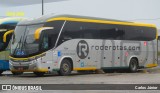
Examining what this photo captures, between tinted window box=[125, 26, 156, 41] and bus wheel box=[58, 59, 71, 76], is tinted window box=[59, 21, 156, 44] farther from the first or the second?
bus wheel box=[58, 59, 71, 76]

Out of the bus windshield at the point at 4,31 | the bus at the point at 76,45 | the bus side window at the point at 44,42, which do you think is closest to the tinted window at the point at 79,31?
the bus at the point at 76,45

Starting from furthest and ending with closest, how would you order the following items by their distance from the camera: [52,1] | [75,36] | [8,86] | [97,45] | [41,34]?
[52,1] < [97,45] < [75,36] < [41,34] < [8,86]

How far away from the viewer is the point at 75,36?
2355 cm

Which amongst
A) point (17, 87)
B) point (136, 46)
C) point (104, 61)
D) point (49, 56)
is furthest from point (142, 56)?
point (17, 87)

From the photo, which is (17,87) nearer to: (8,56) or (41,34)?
(41,34)

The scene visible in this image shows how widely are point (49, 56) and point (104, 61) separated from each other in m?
4.73

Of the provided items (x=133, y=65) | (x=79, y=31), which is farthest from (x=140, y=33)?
(x=79, y=31)

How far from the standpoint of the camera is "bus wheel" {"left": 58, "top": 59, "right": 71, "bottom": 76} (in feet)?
75.4

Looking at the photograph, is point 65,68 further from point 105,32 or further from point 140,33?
point 140,33

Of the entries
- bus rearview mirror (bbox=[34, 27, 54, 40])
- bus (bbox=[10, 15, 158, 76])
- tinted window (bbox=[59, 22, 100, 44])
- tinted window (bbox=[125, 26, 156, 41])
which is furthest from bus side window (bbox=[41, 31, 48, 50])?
tinted window (bbox=[125, 26, 156, 41])

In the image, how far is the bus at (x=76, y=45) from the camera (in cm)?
2198

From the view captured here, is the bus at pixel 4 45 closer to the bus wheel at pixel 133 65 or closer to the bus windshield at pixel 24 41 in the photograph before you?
the bus windshield at pixel 24 41

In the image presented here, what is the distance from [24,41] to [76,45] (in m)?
2.87

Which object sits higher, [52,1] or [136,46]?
[52,1]
